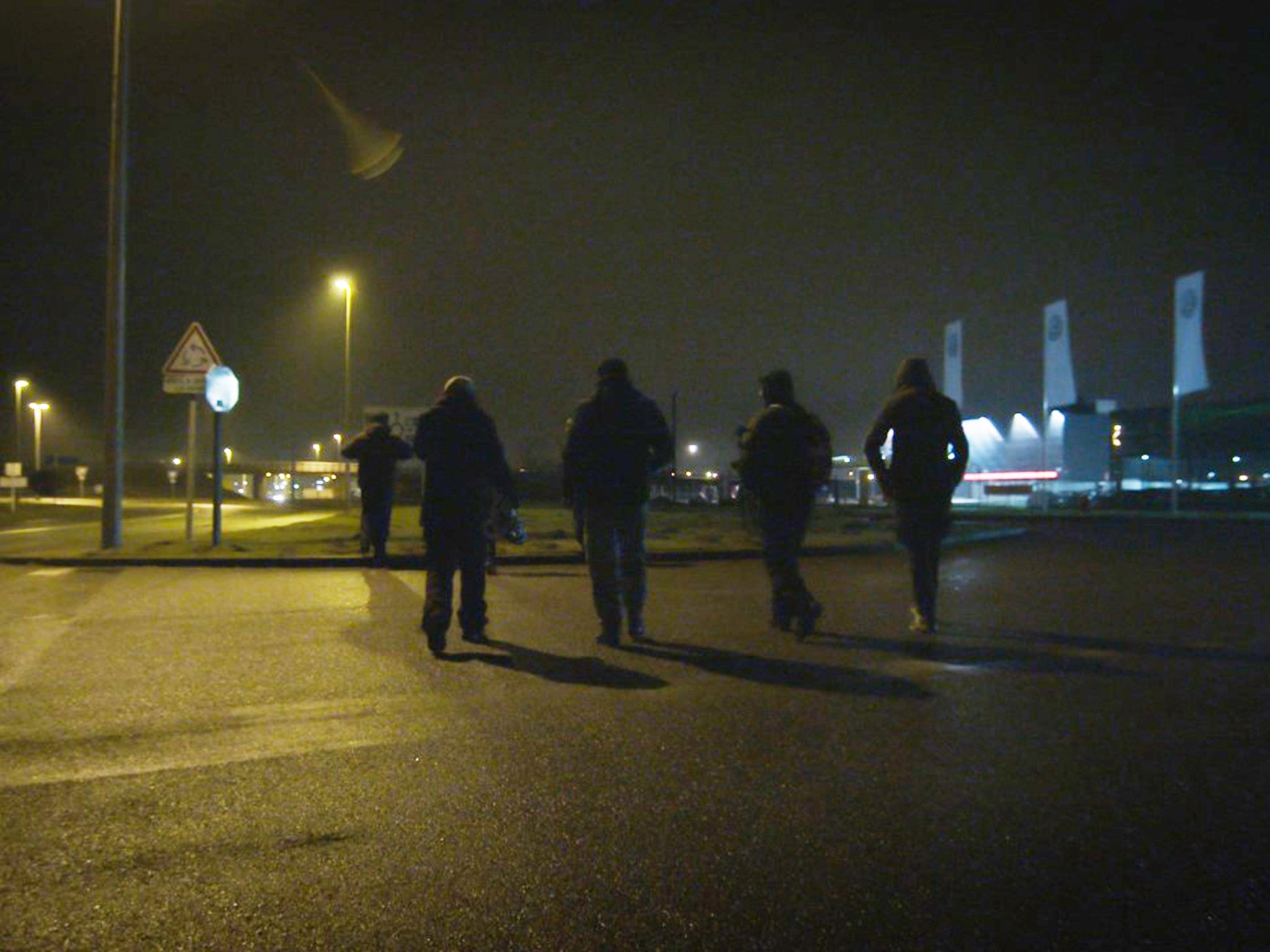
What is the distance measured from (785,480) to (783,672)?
5.65ft

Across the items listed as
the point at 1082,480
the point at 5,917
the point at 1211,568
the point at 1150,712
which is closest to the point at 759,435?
the point at 1150,712

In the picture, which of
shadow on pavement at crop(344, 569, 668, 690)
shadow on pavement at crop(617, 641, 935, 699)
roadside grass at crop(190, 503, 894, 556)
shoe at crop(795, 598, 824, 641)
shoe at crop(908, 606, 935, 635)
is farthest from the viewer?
roadside grass at crop(190, 503, 894, 556)

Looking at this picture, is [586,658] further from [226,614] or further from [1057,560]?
[1057,560]

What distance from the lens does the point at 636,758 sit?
468 cm

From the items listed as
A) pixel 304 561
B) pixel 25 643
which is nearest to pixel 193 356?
pixel 304 561

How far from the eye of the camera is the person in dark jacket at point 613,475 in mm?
7508

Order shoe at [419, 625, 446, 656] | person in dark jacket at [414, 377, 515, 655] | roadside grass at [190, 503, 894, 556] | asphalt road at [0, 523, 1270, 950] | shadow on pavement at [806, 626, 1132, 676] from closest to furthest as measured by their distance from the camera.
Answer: asphalt road at [0, 523, 1270, 950], shadow on pavement at [806, 626, 1132, 676], shoe at [419, 625, 446, 656], person in dark jacket at [414, 377, 515, 655], roadside grass at [190, 503, 894, 556]

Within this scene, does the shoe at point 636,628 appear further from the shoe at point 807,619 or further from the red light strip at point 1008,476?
the red light strip at point 1008,476

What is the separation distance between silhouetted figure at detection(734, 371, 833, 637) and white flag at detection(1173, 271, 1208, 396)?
1600 inches

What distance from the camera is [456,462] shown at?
745 centimetres

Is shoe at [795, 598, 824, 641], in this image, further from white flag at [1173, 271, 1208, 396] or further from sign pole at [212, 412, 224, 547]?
white flag at [1173, 271, 1208, 396]

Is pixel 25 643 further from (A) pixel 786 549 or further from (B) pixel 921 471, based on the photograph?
(B) pixel 921 471

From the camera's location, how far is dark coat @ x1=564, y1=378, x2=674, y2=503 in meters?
7.50

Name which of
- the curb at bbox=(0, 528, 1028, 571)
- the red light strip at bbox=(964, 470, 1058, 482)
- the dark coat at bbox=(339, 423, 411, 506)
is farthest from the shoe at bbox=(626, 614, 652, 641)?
the red light strip at bbox=(964, 470, 1058, 482)
